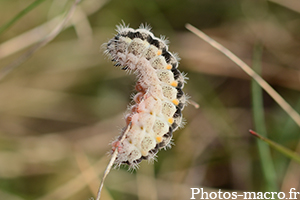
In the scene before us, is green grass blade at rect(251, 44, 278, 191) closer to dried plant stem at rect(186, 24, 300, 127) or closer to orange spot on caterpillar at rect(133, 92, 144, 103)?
dried plant stem at rect(186, 24, 300, 127)

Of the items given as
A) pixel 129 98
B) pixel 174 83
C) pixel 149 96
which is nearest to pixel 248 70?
pixel 174 83

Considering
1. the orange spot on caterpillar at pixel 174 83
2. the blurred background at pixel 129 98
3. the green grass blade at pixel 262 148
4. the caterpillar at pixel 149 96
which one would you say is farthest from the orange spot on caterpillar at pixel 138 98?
the blurred background at pixel 129 98

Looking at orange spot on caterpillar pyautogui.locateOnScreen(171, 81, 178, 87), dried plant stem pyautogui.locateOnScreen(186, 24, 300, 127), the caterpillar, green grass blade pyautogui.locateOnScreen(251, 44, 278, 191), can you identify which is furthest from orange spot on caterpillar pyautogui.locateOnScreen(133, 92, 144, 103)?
green grass blade pyautogui.locateOnScreen(251, 44, 278, 191)

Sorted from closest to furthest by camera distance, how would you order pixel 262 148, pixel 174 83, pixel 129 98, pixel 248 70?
1. pixel 174 83
2. pixel 248 70
3. pixel 262 148
4. pixel 129 98

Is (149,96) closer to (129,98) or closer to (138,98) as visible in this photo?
(138,98)

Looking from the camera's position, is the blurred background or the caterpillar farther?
the blurred background

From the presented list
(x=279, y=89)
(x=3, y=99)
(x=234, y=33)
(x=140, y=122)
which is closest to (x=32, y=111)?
(x=3, y=99)

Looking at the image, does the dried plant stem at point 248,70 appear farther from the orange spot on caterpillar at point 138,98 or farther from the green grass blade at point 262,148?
the orange spot on caterpillar at point 138,98
